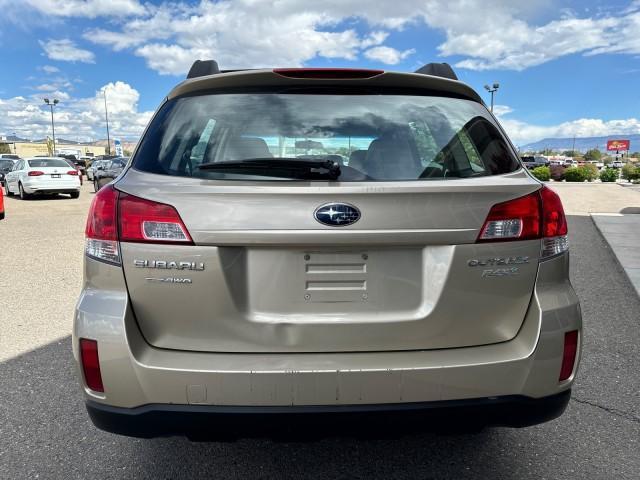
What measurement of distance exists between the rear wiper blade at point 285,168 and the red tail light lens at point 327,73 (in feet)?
1.42

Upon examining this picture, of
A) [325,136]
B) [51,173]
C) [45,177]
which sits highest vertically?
[325,136]

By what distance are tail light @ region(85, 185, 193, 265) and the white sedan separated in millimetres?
A: 20210

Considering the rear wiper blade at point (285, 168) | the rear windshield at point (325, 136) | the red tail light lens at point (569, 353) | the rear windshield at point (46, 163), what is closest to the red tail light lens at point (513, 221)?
the rear windshield at point (325, 136)

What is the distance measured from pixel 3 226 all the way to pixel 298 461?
1219 centimetres

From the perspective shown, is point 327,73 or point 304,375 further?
point 327,73

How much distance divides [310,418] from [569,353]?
1065 mm

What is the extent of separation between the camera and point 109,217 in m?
1.99

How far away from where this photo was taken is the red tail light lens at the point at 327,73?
218cm

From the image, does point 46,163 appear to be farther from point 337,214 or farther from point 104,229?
point 337,214

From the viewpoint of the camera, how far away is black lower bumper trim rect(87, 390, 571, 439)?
1.87 metres

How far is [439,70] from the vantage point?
262 cm

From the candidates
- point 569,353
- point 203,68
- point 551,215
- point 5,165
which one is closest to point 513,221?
point 551,215

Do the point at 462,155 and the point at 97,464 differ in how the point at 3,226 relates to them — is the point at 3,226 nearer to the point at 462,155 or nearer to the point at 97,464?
the point at 97,464

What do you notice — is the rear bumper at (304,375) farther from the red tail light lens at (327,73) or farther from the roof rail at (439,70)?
the roof rail at (439,70)
